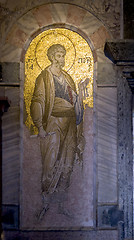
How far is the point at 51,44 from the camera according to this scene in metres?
4.85

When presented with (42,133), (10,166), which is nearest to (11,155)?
(10,166)

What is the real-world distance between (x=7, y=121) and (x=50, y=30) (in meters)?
1.58

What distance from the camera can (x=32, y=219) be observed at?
182 inches

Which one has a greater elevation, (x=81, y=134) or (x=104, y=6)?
(x=104, y=6)

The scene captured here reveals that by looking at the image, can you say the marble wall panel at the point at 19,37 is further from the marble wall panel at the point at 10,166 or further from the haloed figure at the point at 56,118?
the marble wall panel at the point at 10,166

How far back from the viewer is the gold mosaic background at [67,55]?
480 centimetres

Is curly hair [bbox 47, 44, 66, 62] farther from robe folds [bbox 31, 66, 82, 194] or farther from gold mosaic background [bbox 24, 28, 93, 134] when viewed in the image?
robe folds [bbox 31, 66, 82, 194]

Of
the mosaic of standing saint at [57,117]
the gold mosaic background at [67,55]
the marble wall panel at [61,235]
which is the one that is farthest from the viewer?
the gold mosaic background at [67,55]

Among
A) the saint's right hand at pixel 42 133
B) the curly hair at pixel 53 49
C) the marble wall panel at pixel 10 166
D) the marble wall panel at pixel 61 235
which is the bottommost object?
the marble wall panel at pixel 61 235

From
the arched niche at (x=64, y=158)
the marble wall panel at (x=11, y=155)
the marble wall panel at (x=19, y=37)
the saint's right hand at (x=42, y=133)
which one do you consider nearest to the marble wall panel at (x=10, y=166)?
the marble wall panel at (x=11, y=155)

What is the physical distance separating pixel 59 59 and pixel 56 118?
0.93m

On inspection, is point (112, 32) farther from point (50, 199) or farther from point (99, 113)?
point (50, 199)

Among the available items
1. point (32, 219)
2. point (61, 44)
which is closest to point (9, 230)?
point (32, 219)

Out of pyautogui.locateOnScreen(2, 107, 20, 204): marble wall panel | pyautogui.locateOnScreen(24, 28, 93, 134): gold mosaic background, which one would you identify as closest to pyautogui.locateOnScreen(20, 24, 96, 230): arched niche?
pyautogui.locateOnScreen(24, 28, 93, 134): gold mosaic background
